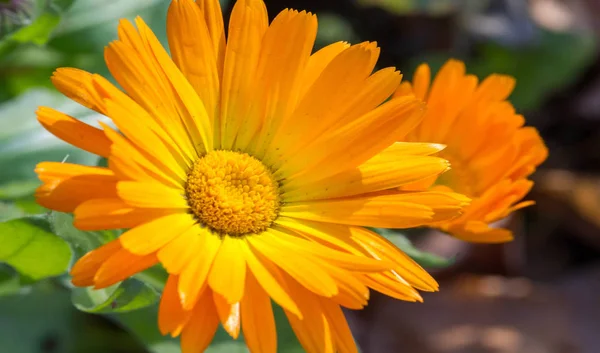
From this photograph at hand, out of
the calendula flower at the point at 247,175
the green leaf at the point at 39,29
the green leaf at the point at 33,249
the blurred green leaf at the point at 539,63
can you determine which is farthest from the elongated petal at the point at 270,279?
the blurred green leaf at the point at 539,63

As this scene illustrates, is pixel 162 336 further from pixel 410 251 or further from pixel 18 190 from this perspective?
pixel 410 251

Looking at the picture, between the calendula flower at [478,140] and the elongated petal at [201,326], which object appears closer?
the elongated petal at [201,326]

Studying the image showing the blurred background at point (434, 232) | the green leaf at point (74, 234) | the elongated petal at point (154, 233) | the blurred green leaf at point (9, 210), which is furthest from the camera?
the blurred background at point (434, 232)

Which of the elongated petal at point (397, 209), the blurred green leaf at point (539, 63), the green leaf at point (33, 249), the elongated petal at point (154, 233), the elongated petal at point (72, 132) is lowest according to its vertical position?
the green leaf at point (33, 249)

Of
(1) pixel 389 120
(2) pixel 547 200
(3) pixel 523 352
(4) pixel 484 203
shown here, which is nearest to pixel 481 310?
(3) pixel 523 352

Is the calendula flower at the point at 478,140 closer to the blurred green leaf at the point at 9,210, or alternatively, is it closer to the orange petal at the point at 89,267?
the orange petal at the point at 89,267

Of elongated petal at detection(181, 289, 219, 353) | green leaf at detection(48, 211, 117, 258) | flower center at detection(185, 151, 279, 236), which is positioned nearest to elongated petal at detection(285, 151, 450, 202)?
flower center at detection(185, 151, 279, 236)

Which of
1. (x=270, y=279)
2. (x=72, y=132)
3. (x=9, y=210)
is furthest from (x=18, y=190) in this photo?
(x=270, y=279)
